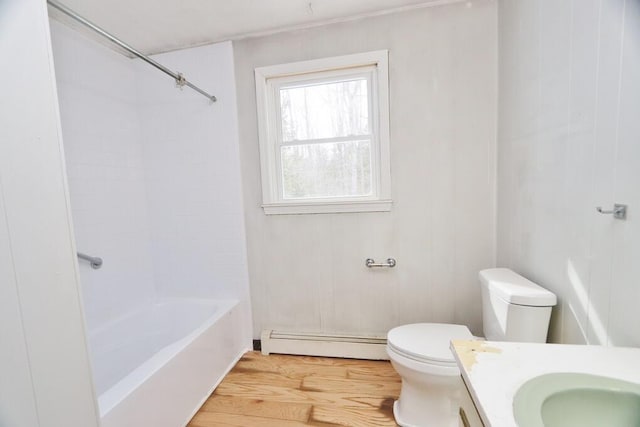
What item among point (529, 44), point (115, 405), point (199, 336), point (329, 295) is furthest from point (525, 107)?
point (115, 405)

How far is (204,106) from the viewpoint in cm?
201

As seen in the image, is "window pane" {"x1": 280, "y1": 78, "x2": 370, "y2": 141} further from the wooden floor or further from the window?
the wooden floor

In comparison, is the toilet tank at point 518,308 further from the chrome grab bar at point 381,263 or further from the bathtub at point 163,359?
the bathtub at point 163,359

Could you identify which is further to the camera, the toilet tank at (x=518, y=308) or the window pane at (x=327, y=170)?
the window pane at (x=327, y=170)

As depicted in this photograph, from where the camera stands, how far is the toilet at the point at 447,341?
1.14m

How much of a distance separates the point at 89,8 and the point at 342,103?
1.54 meters

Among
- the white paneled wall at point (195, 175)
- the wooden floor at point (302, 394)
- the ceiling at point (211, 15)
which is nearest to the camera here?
the wooden floor at point (302, 394)

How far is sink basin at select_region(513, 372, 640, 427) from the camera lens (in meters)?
0.58

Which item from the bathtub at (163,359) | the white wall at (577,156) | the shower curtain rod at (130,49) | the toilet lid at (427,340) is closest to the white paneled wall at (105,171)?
the bathtub at (163,359)

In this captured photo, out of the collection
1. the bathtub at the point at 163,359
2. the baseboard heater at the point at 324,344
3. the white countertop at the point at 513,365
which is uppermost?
the white countertop at the point at 513,365

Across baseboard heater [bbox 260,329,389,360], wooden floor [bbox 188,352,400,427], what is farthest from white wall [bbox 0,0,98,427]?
baseboard heater [bbox 260,329,389,360]

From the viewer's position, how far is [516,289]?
1195 millimetres

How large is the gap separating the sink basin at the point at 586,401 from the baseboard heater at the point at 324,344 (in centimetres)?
135

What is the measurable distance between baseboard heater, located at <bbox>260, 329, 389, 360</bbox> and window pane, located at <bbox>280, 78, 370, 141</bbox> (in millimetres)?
1403
